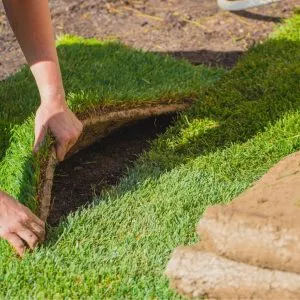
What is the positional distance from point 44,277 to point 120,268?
0.93ft

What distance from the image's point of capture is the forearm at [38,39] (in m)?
3.52

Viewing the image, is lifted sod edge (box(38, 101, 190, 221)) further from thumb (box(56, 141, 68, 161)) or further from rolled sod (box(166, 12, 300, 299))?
rolled sod (box(166, 12, 300, 299))

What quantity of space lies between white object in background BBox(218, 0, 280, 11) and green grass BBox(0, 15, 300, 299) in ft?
2.55

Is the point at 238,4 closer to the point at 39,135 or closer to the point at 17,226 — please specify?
the point at 39,135

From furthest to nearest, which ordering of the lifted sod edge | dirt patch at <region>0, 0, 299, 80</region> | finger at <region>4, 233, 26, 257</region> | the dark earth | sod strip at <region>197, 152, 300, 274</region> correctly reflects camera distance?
dirt patch at <region>0, 0, 299, 80</region>, the dark earth, the lifted sod edge, finger at <region>4, 233, 26, 257</region>, sod strip at <region>197, 152, 300, 274</region>

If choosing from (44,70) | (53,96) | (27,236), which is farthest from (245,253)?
(44,70)

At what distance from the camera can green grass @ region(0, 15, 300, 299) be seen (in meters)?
2.85

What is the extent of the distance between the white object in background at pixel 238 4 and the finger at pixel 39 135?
2.53 m

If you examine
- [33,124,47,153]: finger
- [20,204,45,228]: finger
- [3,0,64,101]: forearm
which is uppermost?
[3,0,64,101]: forearm

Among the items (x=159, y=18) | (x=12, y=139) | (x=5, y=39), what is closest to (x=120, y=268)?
(x=12, y=139)

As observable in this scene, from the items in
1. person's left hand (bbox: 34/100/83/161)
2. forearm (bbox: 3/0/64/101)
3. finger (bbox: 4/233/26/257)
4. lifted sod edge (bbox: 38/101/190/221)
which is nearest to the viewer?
finger (bbox: 4/233/26/257)

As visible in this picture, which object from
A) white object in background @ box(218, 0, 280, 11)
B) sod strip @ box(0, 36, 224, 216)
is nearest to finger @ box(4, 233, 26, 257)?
sod strip @ box(0, 36, 224, 216)

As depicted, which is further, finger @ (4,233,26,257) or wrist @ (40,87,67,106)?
wrist @ (40,87,67,106)

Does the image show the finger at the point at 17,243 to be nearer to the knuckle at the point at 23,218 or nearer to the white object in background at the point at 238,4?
the knuckle at the point at 23,218
